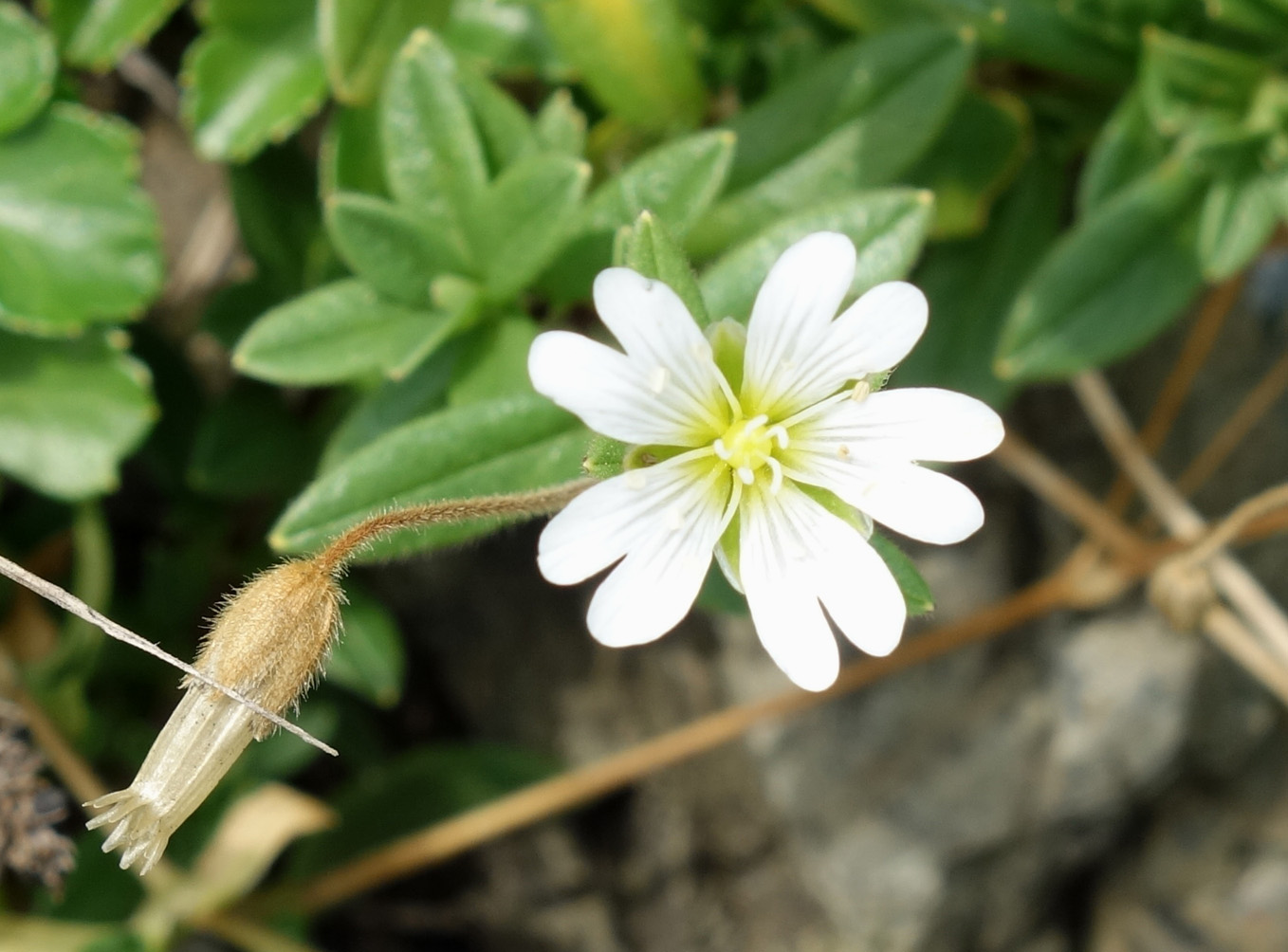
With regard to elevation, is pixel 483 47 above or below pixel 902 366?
above

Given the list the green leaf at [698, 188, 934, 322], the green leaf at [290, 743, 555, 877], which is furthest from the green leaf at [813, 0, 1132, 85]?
the green leaf at [290, 743, 555, 877]

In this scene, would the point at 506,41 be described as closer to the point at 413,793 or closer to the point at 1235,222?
the point at 1235,222

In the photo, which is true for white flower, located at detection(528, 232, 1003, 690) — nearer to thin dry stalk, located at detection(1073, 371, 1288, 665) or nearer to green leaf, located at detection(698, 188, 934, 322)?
green leaf, located at detection(698, 188, 934, 322)

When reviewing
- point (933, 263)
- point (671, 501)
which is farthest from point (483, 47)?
point (671, 501)

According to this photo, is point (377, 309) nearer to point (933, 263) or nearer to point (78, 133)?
point (78, 133)

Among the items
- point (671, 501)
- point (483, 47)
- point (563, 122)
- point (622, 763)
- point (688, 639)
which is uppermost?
point (483, 47)
